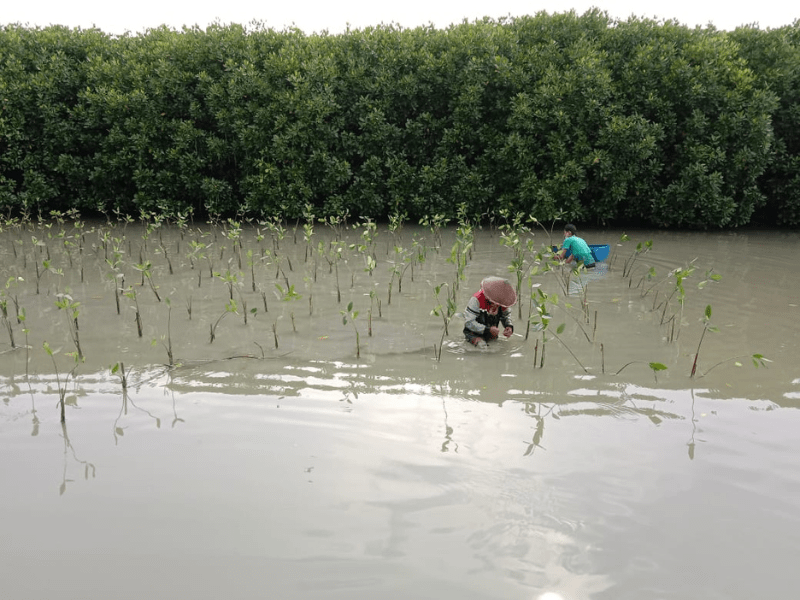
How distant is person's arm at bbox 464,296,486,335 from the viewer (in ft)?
20.9

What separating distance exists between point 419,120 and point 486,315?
365 inches

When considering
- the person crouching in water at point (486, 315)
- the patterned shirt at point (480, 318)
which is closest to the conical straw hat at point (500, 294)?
the person crouching in water at point (486, 315)

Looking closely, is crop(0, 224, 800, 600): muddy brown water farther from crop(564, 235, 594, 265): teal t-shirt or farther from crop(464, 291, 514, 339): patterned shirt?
crop(564, 235, 594, 265): teal t-shirt

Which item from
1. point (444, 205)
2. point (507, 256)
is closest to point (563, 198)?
point (444, 205)

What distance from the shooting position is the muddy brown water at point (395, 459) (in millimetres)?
3100

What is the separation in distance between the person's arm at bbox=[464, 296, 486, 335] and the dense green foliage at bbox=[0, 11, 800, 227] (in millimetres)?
8105

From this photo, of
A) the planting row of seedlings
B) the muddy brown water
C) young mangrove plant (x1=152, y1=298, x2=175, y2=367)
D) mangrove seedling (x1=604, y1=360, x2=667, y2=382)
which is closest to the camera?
the muddy brown water

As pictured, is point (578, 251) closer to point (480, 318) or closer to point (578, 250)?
point (578, 250)

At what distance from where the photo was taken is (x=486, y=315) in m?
6.48

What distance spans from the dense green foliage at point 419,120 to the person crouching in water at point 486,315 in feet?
26.3

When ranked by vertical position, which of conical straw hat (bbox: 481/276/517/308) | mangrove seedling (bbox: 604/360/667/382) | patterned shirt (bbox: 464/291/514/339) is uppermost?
conical straw hat (bbox: 481/276/517/308)

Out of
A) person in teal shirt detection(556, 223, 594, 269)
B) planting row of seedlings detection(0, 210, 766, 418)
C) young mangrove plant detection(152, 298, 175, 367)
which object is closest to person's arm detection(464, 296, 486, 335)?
planting row of seedlings detection(0, 210, 766, 418)

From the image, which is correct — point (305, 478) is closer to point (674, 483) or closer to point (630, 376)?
point (674, 483)

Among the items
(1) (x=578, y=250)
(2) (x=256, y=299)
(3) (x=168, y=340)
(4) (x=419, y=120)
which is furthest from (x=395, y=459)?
(4) (x=419, y=120)
